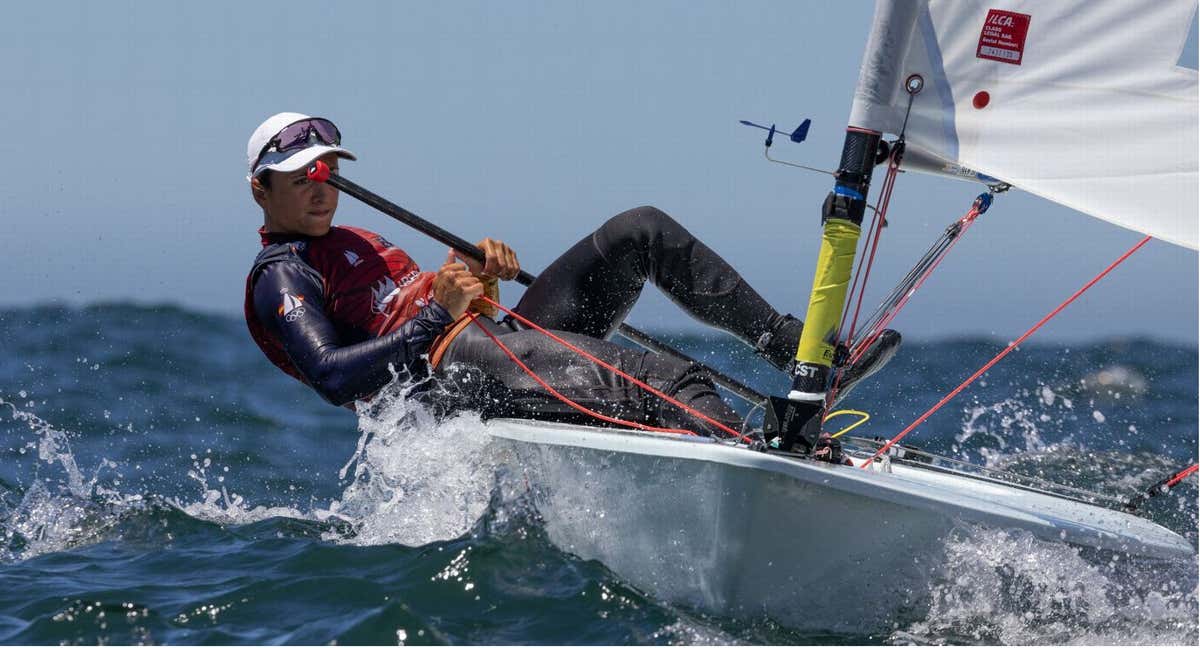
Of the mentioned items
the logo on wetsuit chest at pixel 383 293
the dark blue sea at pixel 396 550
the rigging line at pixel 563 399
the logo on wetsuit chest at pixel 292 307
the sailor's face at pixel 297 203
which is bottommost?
the dark blue sea at pixel 396 550

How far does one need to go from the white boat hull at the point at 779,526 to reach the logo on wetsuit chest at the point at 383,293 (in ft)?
3.20

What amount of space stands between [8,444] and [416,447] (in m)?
3.20

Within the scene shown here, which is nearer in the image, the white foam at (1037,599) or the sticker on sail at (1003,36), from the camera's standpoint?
the white foam at (1037,599)

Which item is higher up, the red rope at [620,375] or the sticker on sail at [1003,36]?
the sticker on sail at [1003,36]

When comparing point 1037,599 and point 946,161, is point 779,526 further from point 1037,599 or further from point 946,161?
point 946,161

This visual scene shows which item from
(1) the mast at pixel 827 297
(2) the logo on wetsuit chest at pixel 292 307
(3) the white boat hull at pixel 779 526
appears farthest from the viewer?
(2) the logo on wetsuit chest at pixel 292 307

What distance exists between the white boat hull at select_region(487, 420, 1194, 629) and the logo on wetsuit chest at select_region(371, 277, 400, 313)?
976mm

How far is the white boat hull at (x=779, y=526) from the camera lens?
264 centimetres

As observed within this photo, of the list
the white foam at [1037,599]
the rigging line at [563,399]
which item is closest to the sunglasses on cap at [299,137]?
the rigging line at [563,399]

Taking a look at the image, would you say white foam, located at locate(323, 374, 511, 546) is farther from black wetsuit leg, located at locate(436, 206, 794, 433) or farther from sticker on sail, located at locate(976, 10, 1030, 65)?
sticker on sail, located at locate(976, 10, 1030, 65)

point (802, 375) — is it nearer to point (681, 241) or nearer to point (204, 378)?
point (681, 241)

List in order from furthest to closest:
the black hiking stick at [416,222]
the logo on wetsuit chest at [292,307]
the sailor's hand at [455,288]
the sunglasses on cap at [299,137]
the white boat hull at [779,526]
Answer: the sunglasses on cap at [299,137], the black hiking stick at [416,222], the logo on wetsuit chest at [292,307], the sailor's hand at [455,288], the white boat hull at [779,526]

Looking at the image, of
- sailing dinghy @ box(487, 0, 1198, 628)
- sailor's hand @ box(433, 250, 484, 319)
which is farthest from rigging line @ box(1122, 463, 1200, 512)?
sailor's hand @ box(433, 250, 484, 319)

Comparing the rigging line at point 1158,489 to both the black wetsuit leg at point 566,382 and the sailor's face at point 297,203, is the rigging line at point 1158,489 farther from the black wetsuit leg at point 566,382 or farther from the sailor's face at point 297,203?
the sailor's face at point 297,203
